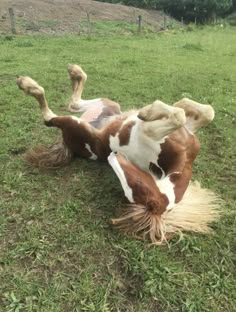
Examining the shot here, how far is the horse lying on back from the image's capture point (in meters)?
2.77

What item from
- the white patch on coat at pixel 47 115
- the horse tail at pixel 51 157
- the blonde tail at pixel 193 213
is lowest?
the horse tail at pixel 51 157

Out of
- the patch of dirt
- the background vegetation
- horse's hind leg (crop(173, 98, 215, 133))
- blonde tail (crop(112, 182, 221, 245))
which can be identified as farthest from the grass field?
the background vegetation

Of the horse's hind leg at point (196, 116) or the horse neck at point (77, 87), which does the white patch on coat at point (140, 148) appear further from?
the horse neck at point (77, 87)

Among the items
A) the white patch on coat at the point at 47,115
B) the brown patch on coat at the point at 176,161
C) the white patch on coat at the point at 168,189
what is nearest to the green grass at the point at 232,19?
the white patch on coat at the point at 47,115

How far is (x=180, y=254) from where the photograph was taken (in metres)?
2.81

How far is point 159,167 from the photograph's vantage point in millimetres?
3002

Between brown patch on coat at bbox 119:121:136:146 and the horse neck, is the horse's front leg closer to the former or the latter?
brown patch on coat at bbox 119:121:136:146

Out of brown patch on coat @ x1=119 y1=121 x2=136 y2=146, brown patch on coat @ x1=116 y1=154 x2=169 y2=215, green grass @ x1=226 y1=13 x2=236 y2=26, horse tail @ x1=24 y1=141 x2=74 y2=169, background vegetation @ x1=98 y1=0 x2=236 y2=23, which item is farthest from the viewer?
background vegetation @ x1=98 y1=0 x2=236 y2=23

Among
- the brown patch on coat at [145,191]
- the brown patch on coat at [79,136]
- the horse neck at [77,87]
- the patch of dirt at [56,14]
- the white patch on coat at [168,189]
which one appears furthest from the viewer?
the patch of dirt at [56,14]

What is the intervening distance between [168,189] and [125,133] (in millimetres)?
632

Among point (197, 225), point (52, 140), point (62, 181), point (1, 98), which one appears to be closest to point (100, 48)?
point (1, 98)

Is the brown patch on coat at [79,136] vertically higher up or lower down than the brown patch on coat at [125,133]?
lower down

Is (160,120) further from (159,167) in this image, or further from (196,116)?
(196,116)

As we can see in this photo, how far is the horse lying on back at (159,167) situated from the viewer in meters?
2.77
